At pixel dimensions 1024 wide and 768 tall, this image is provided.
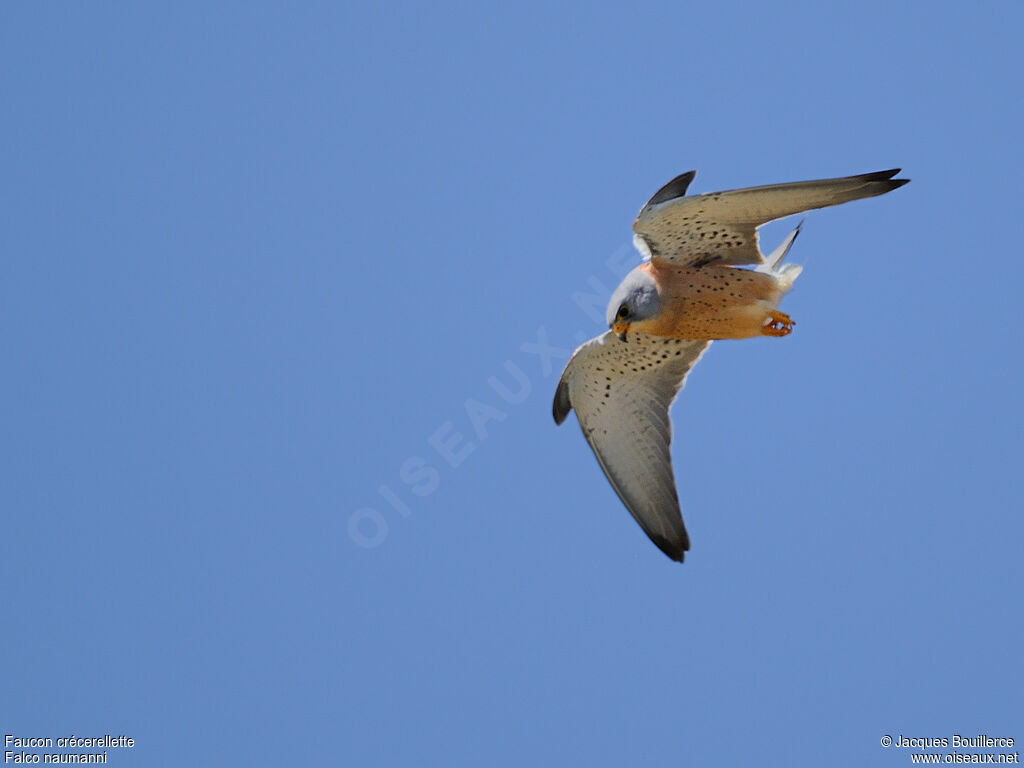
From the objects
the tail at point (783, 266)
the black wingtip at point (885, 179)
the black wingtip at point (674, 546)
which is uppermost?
the tail at point (783, 266)

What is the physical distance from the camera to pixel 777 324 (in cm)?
895

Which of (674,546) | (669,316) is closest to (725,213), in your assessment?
(669,316)

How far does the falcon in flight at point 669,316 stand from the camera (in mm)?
8367

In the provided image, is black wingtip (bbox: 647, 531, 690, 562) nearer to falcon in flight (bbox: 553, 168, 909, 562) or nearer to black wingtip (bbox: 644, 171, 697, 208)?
falcon in flight (bbox: 553, 168, 909, 562)

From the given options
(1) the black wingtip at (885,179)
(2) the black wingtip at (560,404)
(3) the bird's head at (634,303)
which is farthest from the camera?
(2) the black wingtip at (560,404)

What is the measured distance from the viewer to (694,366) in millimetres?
9758

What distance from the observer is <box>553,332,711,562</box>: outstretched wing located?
31.0 feet

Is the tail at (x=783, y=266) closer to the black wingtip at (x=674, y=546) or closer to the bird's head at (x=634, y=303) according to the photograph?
the bird's head at (x=634, y=303)

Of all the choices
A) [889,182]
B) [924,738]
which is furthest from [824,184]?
[924,738]

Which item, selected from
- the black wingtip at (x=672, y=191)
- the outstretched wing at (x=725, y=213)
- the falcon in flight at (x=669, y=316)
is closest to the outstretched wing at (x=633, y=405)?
the falcon in flight at (x=669, y=316)

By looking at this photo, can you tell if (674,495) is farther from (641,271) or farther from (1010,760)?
(1010,760)

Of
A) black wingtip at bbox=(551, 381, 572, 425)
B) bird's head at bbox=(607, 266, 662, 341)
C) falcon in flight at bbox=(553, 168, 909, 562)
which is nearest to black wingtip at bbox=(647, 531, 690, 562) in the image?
falcon in flight at bbox=(553, 168, 909, 562)

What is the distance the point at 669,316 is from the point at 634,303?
0.93ft

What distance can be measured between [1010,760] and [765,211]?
5448 mm
